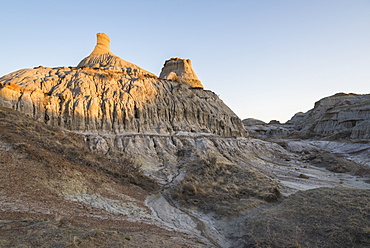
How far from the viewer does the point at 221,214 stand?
12.2m

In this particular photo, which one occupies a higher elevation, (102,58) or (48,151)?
(102,58)

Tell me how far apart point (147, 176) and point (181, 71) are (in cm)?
3492

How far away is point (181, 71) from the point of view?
161 ft

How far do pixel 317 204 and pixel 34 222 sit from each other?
12.2 metres

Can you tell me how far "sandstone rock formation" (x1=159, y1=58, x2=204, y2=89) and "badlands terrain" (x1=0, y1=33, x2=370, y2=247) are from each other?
27.3 ft

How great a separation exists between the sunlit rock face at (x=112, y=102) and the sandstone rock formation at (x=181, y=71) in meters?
8.67

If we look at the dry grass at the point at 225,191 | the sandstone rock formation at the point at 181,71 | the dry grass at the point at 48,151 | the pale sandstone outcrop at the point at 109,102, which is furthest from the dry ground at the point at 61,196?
the sandstone rock formation at the point at 181,71

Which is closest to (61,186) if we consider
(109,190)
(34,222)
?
(109,190)

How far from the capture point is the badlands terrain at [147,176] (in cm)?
800

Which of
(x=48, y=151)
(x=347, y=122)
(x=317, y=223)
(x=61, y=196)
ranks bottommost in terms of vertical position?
(x=317, y=223)

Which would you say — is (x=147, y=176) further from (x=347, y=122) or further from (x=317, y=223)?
(x=347, y=122)

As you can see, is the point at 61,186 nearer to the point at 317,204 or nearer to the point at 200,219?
the point at 200,219

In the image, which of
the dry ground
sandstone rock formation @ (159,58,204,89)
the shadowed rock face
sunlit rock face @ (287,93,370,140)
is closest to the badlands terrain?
the dry ground

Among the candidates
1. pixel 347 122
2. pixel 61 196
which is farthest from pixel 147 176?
pixel 347 122
